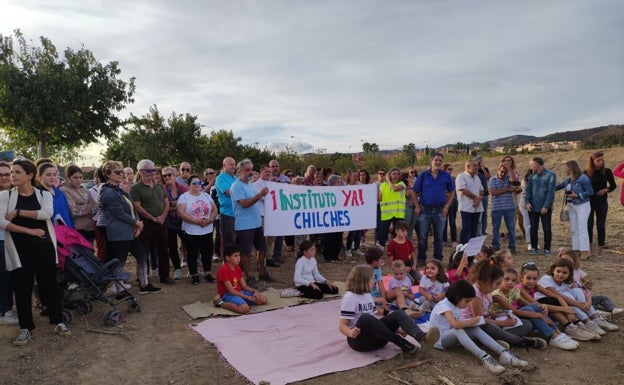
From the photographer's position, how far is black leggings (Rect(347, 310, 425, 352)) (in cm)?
412

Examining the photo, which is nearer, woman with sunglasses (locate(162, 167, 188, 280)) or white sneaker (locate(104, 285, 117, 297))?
white sneaker (locate(104, 285, 117, 297))

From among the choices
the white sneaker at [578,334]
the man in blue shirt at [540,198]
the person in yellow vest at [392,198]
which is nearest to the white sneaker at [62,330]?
the white sneaker at [578,334]

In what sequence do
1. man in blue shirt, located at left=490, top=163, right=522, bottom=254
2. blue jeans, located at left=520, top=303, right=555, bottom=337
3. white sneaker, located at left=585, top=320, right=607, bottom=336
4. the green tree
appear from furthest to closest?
the green tree, man in blue shirt, located at left=490, top=163, right=522, bottom=254, white sneaker, located at left=585, top=320, right=607, bottom=336, blue jeans, located at left=520, top=303, right=555, bottom=337

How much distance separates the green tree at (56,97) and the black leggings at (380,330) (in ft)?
50.7

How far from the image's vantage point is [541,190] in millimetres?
8945

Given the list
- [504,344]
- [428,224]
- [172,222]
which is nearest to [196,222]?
[172,222]

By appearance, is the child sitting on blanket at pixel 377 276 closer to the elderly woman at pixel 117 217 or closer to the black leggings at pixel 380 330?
the black leggings at pixel 380 330

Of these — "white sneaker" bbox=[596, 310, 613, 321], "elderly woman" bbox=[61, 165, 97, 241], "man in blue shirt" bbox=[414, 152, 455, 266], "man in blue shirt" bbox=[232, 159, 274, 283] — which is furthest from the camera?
"man in blue shirt" bbox=[414, 152, 455, 266]

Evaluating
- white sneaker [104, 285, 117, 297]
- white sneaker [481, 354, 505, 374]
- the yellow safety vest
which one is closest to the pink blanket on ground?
white sneaker [481, 354, 505, 374]

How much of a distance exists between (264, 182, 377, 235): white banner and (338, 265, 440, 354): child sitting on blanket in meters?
3.27

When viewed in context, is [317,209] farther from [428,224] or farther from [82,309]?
[82,309]

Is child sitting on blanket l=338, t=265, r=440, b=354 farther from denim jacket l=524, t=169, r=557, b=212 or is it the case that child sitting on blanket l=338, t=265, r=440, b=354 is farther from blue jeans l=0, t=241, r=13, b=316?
denim jacket l=524, t=169, r=557, b=212

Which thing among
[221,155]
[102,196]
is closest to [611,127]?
[221,155]

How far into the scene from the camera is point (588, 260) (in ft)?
28.3
